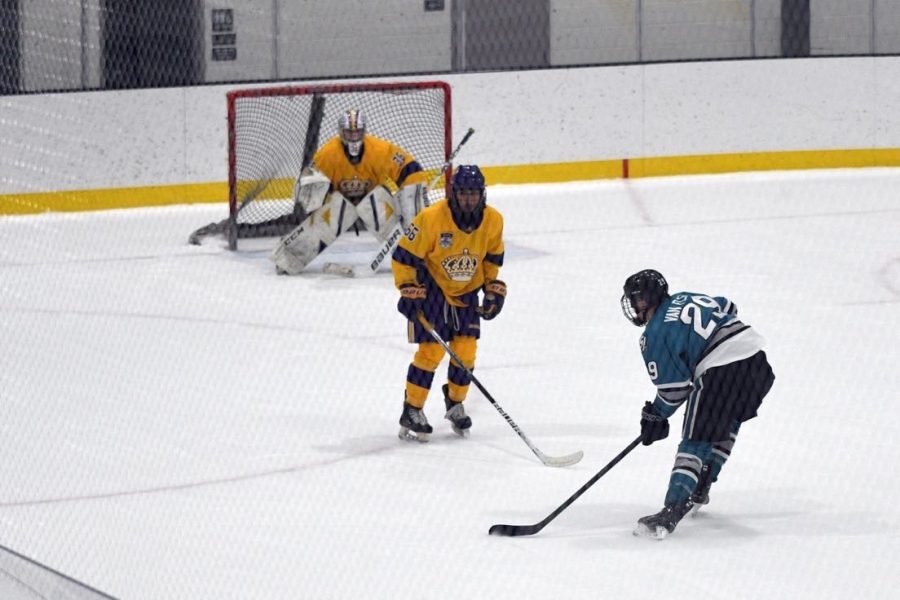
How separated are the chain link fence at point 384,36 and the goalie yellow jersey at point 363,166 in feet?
6.76

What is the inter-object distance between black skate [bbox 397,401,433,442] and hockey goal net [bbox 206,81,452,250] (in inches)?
157

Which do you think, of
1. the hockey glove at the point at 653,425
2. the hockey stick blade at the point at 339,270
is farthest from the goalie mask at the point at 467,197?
the hockey stick blade at the point at 339,270

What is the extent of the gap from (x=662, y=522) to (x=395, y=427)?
1.48 metres

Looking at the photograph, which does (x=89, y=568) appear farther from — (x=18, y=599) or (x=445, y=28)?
(x=445, y=28)

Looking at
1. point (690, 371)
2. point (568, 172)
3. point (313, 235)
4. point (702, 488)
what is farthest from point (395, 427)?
point (568, 172)

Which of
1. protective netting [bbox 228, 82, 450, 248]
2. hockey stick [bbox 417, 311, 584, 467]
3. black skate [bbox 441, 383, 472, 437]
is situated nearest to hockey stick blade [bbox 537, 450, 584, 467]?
hockey stick [bbox 417, 311, 584, 467]

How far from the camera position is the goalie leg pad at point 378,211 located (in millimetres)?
8375

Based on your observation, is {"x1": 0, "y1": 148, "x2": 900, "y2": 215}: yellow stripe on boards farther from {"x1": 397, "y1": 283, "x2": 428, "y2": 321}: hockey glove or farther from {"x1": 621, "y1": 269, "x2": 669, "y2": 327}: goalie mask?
{"x1": 621, "y1": 269, "x2": 669, "y2": 327}: goalie mask

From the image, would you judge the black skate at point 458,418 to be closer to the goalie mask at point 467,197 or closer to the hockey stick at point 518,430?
the hockey stick at point 518,430

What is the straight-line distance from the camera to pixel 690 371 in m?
4.20

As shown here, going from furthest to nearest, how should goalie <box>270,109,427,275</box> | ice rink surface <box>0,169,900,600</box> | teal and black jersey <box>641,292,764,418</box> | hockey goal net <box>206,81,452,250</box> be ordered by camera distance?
1. hockey goal net <box>206,81,452,250</box>
2. goalie <box>270,109,427,275</box>
3. teal and black jersey <box>641,292,764,418</box>
4. ice rink surface <box>0,169,900,600</box>

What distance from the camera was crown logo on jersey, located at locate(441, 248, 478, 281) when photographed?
5.18m

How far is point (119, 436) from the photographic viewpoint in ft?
17.6

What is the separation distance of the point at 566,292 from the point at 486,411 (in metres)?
2.09
